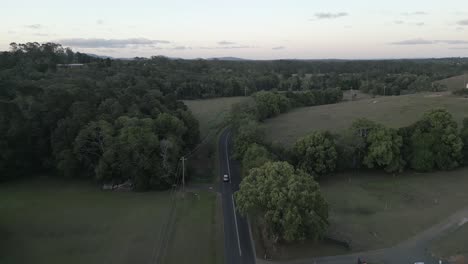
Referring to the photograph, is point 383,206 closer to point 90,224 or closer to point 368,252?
point 368,252

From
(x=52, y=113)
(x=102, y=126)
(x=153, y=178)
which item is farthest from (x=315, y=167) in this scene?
(x=52, y=113)

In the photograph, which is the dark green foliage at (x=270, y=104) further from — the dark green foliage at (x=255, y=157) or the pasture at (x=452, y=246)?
the pasture at (x=452, y=246)

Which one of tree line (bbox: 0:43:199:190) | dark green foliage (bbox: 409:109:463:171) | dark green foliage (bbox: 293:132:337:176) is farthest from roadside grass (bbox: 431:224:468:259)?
tree line (bbox: 0:43:199:190)

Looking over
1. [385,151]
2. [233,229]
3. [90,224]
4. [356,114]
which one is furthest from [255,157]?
[356,114]

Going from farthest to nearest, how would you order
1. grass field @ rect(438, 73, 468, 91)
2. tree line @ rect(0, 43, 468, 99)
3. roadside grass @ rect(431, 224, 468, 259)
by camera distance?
grass field @ rect(438, 73, 468, 91) → tree line @ rect(0, 43, 468, 99) → roadside grass @ rect(431, 224, 468, 259)

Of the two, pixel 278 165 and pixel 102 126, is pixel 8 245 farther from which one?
pixel 278 165

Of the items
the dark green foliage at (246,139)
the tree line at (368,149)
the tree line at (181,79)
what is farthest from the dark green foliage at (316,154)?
the tree line at (181,79)

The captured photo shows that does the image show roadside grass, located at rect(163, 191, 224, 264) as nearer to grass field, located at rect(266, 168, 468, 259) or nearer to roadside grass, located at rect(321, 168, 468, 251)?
grass field, located at rect(266, 168, 468, 259)
